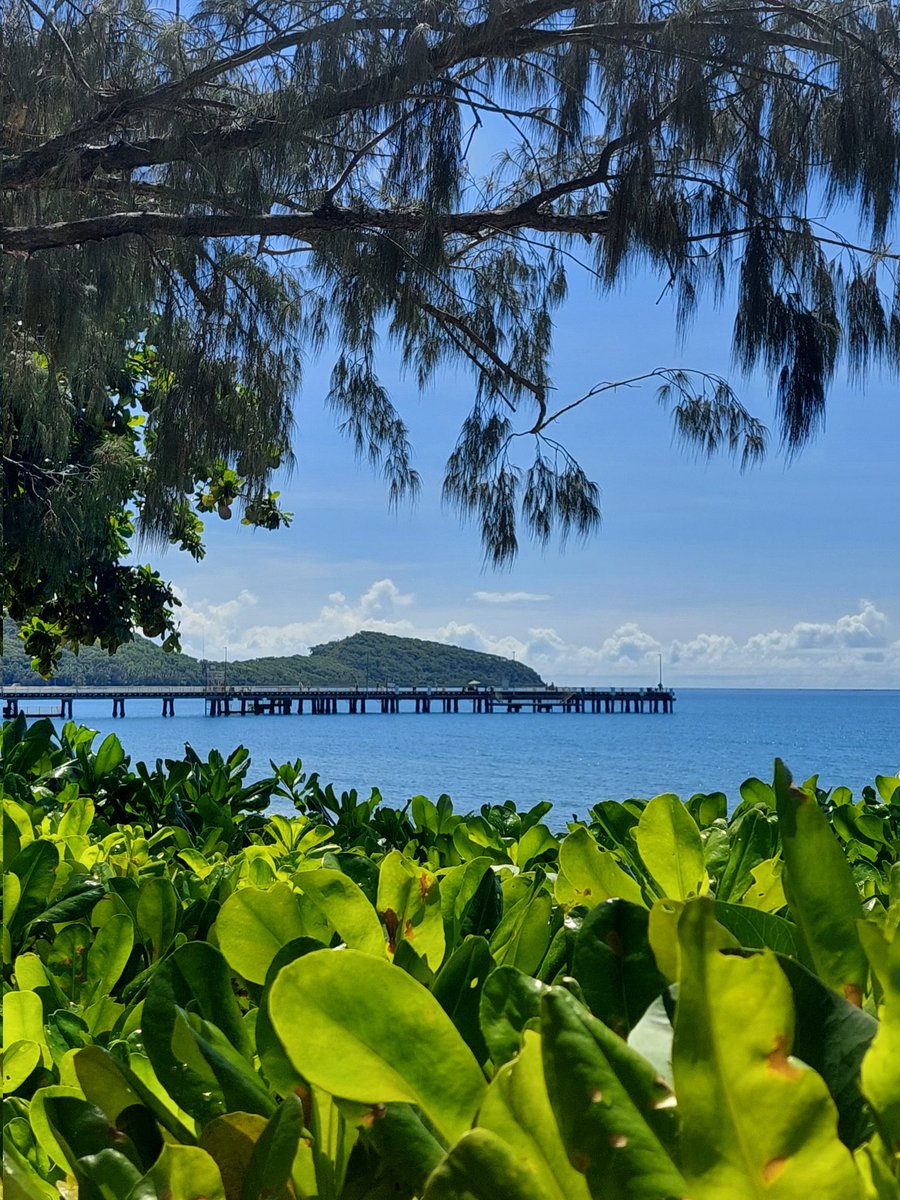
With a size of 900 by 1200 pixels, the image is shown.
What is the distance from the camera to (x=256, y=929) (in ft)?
1.57

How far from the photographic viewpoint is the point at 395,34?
3533 mm

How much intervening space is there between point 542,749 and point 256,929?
49.2m

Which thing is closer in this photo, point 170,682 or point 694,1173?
point 694,1173

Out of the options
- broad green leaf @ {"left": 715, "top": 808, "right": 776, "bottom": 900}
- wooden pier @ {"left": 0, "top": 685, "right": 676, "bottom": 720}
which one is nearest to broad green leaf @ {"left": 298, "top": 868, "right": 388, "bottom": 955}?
broad green leaf @ {"left": 715, "top": 808, "right": 776, "bottom": 900}

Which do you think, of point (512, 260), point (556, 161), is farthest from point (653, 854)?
point (512, 260)

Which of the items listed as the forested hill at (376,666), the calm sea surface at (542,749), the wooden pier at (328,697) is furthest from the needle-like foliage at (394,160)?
the forested hill at (376,666)

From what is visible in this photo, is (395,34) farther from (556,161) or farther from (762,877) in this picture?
(762,877)

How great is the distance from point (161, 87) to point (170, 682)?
58040 millimetres

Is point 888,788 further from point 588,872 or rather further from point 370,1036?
point 370,1036

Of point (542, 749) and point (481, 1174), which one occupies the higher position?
point (481, 1174)

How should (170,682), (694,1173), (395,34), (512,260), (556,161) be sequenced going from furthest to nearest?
(170,682) < (512,260) < (556,161) < (395,34) < (694,1173)

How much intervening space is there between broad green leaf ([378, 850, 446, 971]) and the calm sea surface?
18.6 m

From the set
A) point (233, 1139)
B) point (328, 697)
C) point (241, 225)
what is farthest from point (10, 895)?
point (328, 697)

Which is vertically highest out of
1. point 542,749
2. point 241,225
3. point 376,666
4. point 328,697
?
point 241,225
